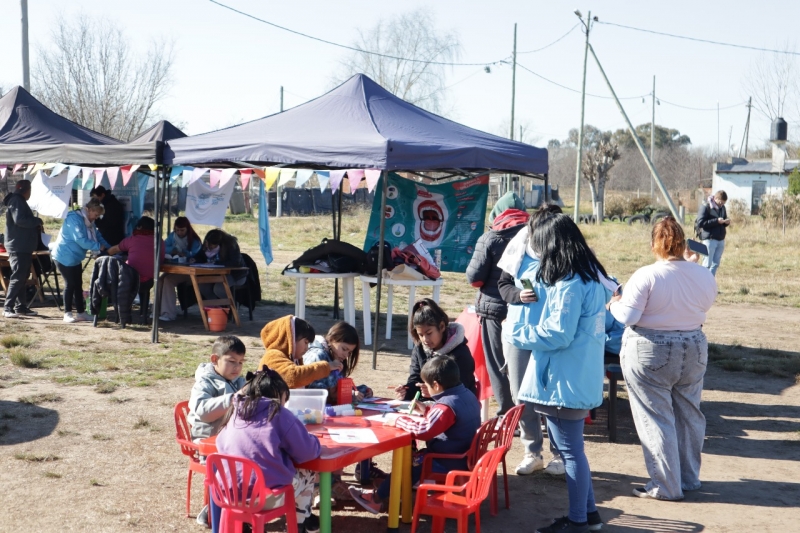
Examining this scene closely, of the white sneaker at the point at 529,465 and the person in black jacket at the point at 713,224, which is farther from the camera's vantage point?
the person in black jacket at the point at 713,224

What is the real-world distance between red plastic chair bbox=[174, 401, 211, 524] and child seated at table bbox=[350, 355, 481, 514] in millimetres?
885

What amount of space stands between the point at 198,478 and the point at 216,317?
5082 millimetres

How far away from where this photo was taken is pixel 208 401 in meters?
4.44

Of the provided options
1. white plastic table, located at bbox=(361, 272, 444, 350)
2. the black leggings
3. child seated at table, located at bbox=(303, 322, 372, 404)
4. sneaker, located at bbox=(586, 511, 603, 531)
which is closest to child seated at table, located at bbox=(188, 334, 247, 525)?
child seated at table, located at bbox=(303, 322, 372, 404)

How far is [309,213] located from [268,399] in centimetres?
3253

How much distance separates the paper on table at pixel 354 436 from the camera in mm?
4188

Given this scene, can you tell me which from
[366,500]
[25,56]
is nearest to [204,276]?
[366,500]

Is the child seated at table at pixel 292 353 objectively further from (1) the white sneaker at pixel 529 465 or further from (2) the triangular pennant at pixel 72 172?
(2) the triangular pennant at pixel 72 172

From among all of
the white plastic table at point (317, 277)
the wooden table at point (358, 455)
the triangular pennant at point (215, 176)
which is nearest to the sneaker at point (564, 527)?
the wooden table at point (358, 455)

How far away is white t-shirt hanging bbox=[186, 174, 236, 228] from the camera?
1067 centimetres

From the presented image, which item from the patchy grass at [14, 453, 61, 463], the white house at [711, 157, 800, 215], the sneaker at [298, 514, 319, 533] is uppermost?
the white house at [711, 157, 800, 215]

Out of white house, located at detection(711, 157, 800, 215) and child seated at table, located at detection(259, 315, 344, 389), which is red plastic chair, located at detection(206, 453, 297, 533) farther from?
white house, located at detection(711, 157, 800, 215)

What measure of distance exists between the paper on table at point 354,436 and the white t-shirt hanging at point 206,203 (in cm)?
674

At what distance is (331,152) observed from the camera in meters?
8.21
